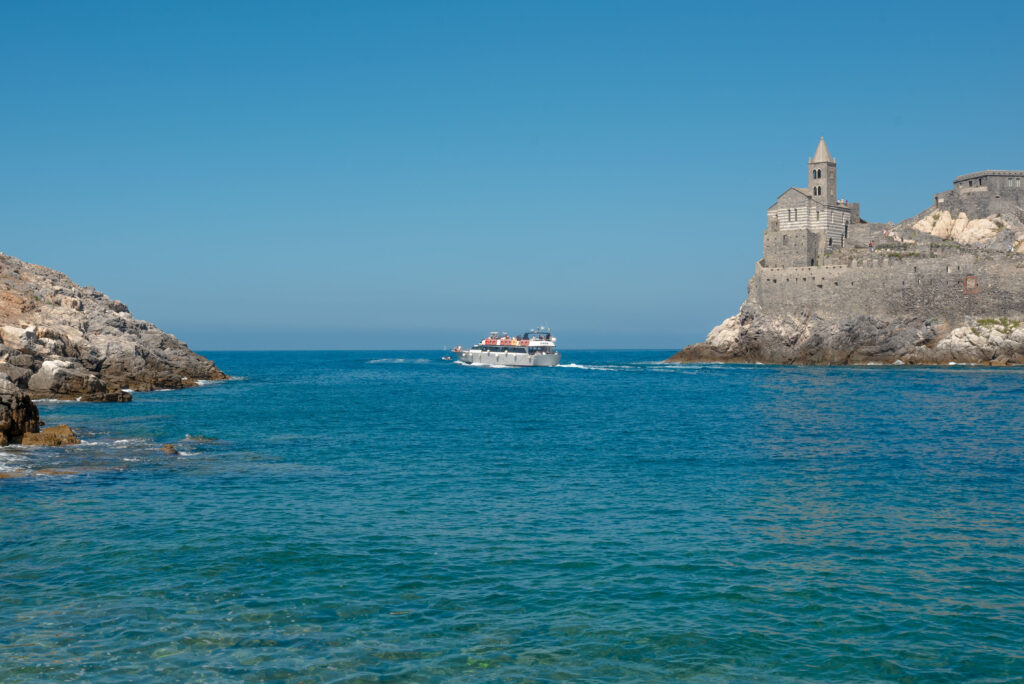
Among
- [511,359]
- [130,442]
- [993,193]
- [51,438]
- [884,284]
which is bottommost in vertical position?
[130,442]

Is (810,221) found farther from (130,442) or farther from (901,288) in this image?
(130,442)

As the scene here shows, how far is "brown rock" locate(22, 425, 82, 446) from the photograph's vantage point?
90.8ft

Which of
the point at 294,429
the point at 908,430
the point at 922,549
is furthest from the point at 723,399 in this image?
the point at 922,549

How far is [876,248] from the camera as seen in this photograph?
93.8 meters

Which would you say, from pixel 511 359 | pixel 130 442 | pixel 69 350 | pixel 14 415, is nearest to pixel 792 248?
pixel 511 359

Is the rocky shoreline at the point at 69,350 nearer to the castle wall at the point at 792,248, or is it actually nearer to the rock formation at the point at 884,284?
the rock formation at the point at 884,284

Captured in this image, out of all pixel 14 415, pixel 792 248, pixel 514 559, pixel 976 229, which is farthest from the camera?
pixel 976 229

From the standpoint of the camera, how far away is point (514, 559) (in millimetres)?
14672

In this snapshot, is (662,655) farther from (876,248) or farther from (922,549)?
(876,248)

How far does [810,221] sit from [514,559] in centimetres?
9153

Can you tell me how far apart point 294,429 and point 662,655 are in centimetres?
2751

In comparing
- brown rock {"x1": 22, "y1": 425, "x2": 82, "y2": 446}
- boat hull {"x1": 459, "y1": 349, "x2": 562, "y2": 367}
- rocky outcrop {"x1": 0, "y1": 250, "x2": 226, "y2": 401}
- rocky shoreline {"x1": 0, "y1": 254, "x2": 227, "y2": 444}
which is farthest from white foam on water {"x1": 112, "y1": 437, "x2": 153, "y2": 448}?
boat hull {"x1": 459, "y1": 349, "x2": 562, "y2": 367}

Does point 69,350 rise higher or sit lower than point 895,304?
lower

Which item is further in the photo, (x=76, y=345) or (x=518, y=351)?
(x=518, y=351)
